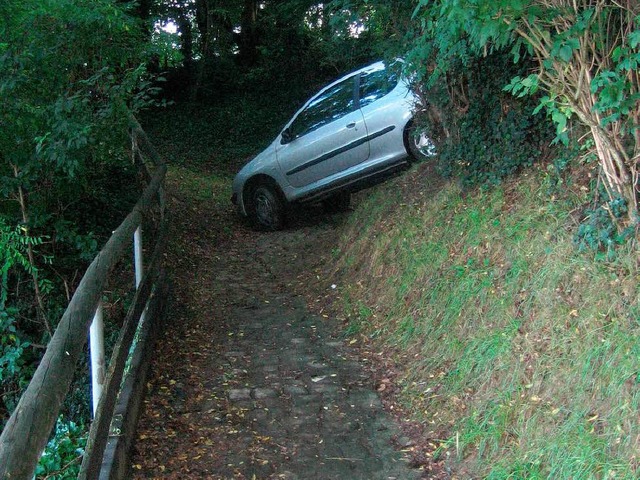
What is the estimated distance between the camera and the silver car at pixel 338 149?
341 inches

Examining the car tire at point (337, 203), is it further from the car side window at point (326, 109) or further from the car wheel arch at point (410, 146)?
the car wheel arch at point (410, 146)

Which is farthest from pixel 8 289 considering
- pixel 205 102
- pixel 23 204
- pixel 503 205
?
pixel 205 102

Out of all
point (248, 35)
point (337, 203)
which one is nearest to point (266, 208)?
point (337, 203)

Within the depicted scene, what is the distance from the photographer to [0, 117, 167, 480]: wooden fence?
2.19 meters

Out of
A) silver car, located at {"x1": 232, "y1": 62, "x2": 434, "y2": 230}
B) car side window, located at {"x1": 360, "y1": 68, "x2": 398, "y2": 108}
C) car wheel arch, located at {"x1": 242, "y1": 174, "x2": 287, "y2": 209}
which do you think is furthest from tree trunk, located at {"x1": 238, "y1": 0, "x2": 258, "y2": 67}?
car side window, located at {"x1": 360, "y1": 68, "x2": 398, "y2": 108}

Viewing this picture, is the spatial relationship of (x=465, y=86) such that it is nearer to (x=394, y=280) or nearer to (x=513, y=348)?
(x=394, y=280)

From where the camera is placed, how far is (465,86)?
664cm

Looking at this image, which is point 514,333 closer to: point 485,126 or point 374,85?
point 485,126

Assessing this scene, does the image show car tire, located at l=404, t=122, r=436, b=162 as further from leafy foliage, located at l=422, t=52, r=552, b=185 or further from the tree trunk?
the tree trunk

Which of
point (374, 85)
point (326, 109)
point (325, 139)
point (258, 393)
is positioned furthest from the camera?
point (326, 109)

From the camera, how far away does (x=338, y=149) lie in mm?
9359

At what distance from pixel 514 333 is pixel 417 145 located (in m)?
4.30

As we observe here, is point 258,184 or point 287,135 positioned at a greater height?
point 287,135

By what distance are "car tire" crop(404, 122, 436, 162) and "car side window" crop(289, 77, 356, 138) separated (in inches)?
40.4
